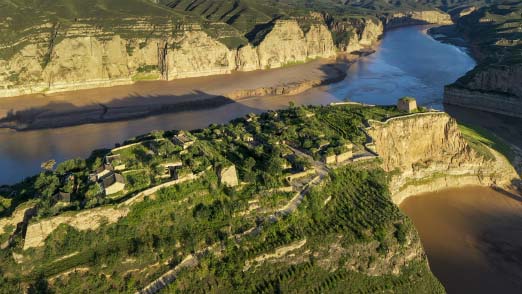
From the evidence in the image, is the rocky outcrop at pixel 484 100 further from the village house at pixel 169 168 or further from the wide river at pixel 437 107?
the village house at pixel 169 168

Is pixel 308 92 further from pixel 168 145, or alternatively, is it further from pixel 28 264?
pixel 28 264

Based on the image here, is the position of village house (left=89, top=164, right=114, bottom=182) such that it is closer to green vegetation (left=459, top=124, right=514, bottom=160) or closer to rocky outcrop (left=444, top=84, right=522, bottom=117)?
green vegetation (left=459, top=124, right=514, bottom=160)

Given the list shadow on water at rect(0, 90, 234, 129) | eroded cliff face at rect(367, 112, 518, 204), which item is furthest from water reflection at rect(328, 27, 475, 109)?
eroded cliff face at rect(367, 112, 518, 204)

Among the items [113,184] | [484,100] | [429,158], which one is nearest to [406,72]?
[484,100]

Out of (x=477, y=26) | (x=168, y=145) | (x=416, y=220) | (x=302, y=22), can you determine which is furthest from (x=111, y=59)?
(x=477, y=26)

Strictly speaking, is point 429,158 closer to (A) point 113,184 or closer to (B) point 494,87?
(A) point 113,184

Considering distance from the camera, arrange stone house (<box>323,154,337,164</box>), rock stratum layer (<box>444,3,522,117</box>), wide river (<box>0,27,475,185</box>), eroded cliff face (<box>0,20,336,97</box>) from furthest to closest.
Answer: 1. eroded cliff face (<box>0,20,336,97</box>)
2. rock stratum layer (<box>444,3,522,117</box>)
3. wide river (<box>0,27,475,185</box>)
4. stone house (<box>323,154,337,164</box>)
